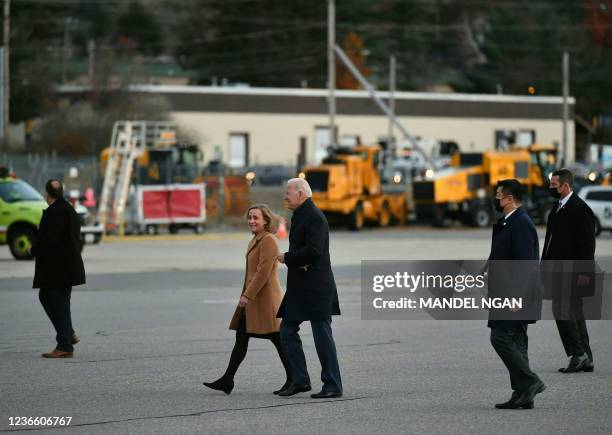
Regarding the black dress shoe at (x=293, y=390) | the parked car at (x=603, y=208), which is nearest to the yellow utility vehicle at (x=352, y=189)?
the parked car at (x=603, y=208)

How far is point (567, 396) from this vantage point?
1209 cm

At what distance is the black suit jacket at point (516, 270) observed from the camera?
11.2 m

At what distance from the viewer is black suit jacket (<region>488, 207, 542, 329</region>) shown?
36.9 feet

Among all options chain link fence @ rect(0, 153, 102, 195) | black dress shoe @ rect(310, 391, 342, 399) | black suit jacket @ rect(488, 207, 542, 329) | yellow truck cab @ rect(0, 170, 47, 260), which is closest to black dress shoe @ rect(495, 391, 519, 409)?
black suit jacket @ rect(488, 207, 542, 329)

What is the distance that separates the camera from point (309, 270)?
463 inches

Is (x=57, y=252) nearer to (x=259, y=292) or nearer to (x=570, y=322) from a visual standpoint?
(x=259, y=292)

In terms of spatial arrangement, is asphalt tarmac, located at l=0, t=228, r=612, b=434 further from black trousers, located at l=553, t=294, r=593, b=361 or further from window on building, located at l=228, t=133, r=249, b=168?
window on building, located at l=228, t=133, r=249, b=168

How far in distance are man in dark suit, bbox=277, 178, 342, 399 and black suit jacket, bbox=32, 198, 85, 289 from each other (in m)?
3.62

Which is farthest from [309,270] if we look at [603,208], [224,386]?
[603,208]

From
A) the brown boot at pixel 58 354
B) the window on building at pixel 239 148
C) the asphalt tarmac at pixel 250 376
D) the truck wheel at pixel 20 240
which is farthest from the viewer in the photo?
the window on building at pixel 239 148

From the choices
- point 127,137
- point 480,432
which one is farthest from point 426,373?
point 127,137

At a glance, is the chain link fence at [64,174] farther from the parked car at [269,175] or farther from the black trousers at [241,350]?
the black trousers at [241,350]

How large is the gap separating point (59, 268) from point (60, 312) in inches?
16.9

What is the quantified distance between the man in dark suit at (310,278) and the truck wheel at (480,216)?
133 ft
